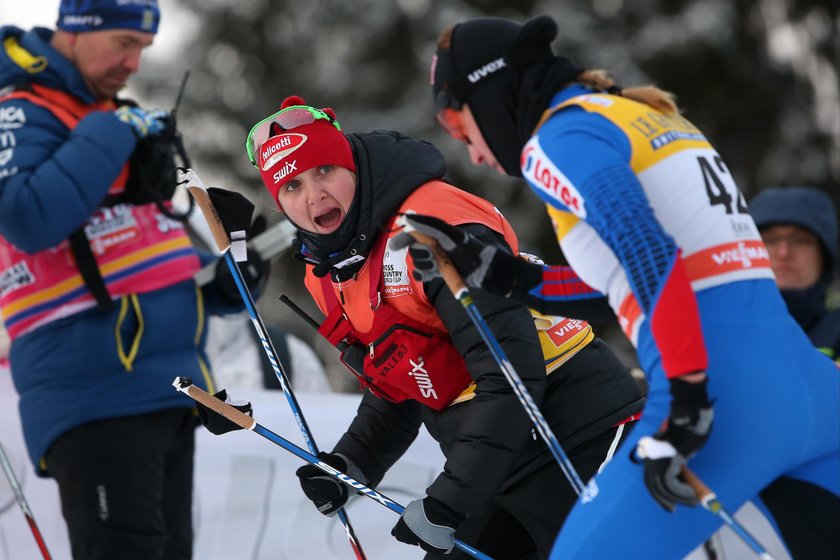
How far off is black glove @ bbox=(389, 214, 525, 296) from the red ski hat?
423mm

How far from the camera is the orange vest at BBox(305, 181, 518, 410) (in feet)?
9.45

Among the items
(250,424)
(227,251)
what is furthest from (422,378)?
(227,251)

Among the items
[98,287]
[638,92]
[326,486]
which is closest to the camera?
[638,92]

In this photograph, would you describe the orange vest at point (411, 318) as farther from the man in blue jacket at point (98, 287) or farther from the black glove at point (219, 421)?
the man in blue jacket at point (98, 287)

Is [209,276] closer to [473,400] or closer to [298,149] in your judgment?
[298,149]

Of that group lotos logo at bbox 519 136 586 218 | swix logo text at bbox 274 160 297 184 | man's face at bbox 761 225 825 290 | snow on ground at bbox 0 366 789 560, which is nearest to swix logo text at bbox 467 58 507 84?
lotos logo at bbox 519 136 586 218

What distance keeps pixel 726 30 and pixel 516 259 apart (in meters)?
10.8

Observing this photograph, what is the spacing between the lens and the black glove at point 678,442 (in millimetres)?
2197

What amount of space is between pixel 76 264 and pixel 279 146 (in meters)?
1.08

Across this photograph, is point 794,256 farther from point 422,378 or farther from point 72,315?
point 72,315

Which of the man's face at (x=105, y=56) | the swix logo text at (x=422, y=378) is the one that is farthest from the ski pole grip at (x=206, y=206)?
the man's face at (x=105, y=56)

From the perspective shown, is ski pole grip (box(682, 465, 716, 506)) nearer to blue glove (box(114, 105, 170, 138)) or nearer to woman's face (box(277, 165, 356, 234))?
woman's face (box(277, 165, 356, 234))

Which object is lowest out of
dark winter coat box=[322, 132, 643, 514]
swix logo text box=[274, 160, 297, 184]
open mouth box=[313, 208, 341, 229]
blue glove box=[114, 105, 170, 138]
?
dark winter coat box=[322, 132, 643, 514]

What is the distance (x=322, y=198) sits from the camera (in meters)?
2.97
